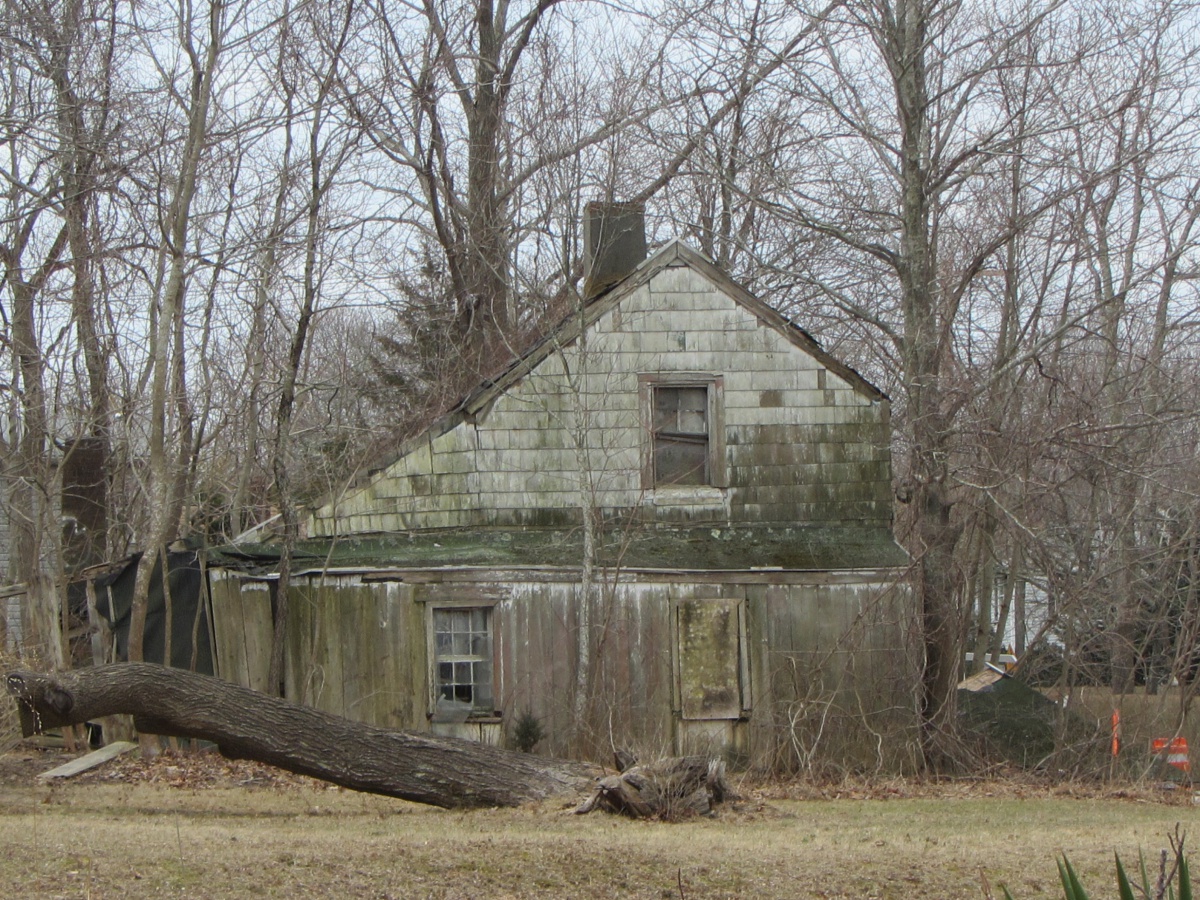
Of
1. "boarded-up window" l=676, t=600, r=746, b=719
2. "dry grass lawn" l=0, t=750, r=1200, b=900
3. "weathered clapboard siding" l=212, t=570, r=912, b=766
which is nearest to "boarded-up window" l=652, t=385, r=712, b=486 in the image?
"weathered clapboard siding" l=212, t=570, r=912, b=766

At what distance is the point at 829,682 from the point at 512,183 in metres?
11.9

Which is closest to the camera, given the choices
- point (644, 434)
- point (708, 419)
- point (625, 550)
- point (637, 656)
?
point (625, 550)

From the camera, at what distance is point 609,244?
1825cm

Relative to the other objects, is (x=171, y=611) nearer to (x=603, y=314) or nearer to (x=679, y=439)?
(x=603, y=314)

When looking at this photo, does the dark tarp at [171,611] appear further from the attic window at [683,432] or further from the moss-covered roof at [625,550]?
the attic window at [683,432]

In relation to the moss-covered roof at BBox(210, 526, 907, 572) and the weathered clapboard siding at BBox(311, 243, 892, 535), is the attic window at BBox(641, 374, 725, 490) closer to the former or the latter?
the weathered clapboard siding at BBox(311, 243, 892, 535)

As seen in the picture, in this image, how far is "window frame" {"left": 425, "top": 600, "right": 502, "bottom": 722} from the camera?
16.1m

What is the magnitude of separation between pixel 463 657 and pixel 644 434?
3.47m

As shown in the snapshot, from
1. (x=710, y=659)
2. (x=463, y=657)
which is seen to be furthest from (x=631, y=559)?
(x=463, y=657)

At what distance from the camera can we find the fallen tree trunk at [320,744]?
445 inches

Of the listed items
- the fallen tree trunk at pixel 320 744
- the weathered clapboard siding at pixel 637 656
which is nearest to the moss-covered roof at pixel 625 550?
the weathered clapboard siding at pixel 637 656

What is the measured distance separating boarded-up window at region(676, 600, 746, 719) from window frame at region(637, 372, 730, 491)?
153cm

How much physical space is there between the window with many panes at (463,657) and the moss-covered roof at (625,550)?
0.74 metres

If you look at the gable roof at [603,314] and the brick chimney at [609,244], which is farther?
the brick chimney at [609,244]
